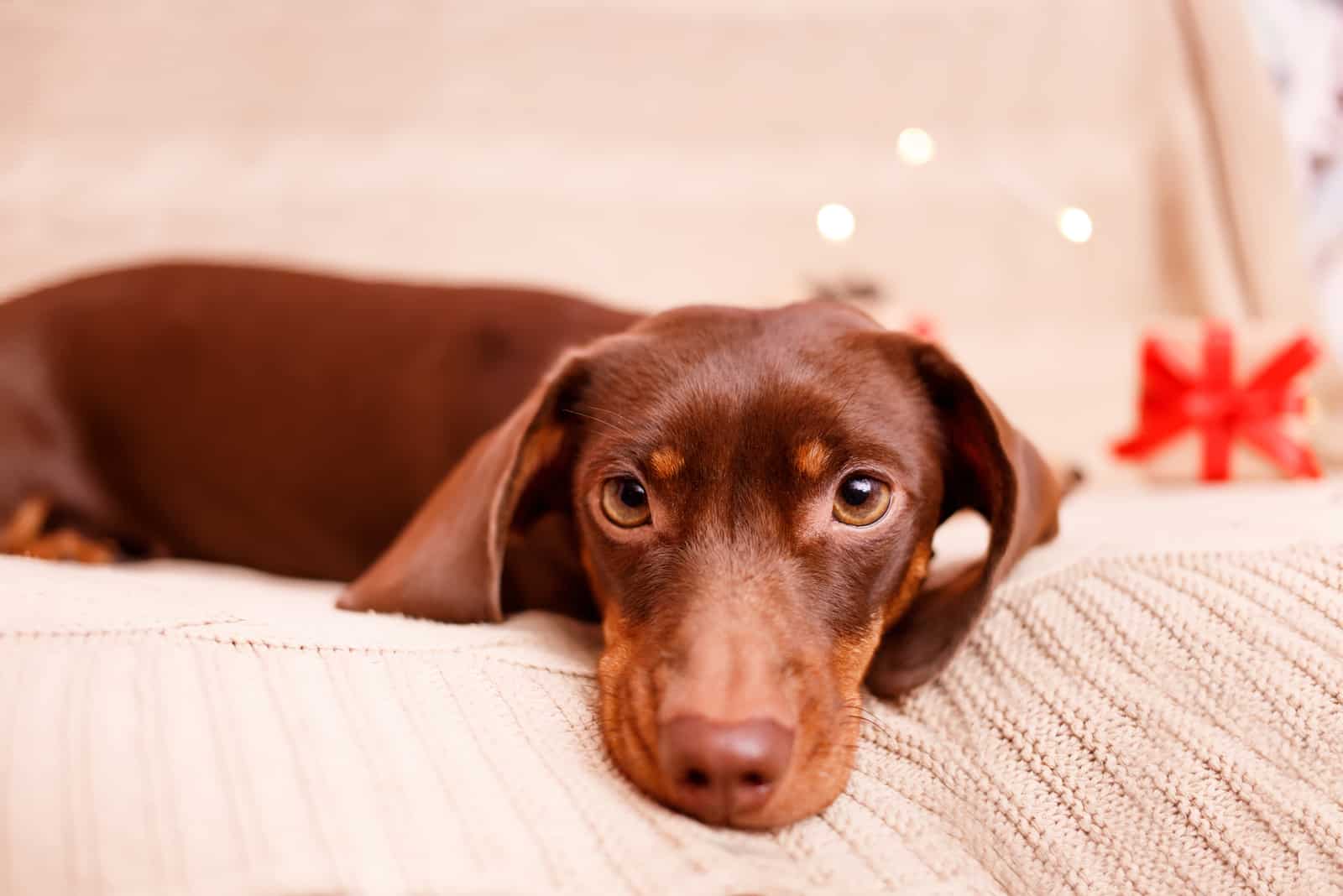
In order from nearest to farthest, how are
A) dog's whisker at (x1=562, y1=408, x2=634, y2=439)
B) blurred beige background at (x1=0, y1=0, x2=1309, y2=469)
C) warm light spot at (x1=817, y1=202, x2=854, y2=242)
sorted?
1. dog's whisker at (x1=562, y1=408, x2=634, y2=439)
2. blurred beige background at (x1=0, y1=0, x2=1309, y2=469)
3. warm light spot at (x1=817, y1=202, x2=854, y2=242)

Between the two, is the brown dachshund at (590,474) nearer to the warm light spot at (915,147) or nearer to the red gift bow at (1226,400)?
the red gift bow at (1226,400)

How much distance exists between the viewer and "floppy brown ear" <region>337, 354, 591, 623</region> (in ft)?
5.86

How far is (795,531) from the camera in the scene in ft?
5.41

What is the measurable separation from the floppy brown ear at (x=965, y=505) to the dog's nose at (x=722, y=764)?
0.43m

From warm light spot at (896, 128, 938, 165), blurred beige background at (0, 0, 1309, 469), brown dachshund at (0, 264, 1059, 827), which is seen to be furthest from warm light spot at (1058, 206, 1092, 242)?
brown dachshund at (0, 264, 1059, 827)

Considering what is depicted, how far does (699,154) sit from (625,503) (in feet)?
8.02

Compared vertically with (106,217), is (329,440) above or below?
below

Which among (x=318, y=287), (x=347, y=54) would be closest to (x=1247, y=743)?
(x=318, y=287)

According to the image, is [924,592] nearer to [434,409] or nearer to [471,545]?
[471,545]

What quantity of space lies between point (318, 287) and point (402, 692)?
1861 millimetres

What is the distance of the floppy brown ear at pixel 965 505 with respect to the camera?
5.46ft

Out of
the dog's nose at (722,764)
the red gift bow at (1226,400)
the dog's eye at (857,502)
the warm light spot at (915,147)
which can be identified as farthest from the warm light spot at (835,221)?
the dog's nose at (722,764)

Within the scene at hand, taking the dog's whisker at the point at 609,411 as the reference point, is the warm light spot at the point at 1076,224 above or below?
above

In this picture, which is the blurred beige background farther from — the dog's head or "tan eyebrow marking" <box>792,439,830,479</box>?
"tan eyebrow marking" <box>792,439,830,479</box>
